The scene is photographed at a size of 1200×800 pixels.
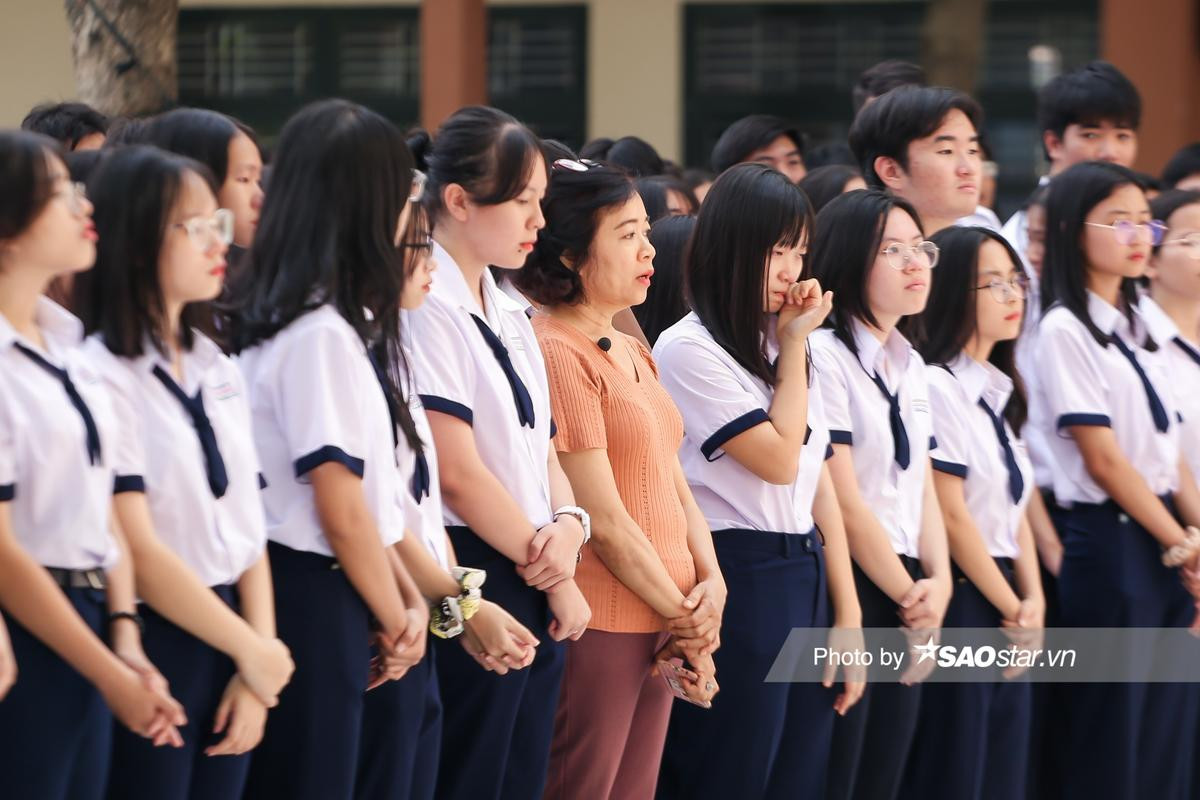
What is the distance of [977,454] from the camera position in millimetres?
4223

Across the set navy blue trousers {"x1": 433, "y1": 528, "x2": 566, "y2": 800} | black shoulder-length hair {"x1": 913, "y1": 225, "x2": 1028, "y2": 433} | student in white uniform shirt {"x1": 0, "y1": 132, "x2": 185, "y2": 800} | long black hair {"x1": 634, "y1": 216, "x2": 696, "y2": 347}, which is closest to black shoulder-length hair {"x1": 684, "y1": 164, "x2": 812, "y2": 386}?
long black hair {"x1": 634, "y1": 216, "x2": 696, "y2": 347}

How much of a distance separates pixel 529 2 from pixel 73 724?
7431 mm

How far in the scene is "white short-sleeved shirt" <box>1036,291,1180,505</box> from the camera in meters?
4.54

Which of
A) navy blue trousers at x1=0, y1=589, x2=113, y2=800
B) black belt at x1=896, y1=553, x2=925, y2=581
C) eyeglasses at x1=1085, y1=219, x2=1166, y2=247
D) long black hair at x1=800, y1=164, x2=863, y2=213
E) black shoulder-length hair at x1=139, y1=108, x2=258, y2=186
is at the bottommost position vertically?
black belt at x1=896, y1=553, x2=925, y2=581

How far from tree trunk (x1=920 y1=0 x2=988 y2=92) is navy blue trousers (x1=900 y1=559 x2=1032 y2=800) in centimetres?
494

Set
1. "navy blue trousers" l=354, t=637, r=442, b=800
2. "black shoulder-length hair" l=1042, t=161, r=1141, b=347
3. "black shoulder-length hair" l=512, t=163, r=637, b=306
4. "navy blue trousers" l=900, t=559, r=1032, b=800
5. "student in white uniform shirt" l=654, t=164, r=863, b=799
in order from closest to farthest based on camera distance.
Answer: "navy blue trousers" l=354, t=637, r=442, b=800, "black shoulder-length hair" l=512, t=163, r=637, b=306, "student in white uniform shirt" l=654, t=164, r=863, b=799, "navy blue trousers" l=900, t=559, r=1032, b=800, "black shoulder-length hair" l=1042, t=161, r=1141, b=347

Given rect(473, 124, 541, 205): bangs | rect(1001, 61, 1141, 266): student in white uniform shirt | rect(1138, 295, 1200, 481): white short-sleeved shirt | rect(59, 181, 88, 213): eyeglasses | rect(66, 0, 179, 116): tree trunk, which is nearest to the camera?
rect(59, 181, 88, 213): eyeglasses

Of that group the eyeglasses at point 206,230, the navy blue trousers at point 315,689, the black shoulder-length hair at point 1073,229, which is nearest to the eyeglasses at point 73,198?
the eyeglasses at point 206,230

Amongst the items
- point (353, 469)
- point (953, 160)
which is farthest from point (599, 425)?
point (953, 160)

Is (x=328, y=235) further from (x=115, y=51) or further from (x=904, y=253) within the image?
(x=115, y=51)

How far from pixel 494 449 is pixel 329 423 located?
493 mm

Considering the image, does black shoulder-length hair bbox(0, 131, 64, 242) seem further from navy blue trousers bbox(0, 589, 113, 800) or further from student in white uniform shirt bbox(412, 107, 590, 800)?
student in white uniform shirt bbox(412, 107, 590, 800)

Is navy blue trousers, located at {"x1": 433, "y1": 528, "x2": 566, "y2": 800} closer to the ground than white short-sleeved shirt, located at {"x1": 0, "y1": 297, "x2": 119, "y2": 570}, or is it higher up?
closer to the ground

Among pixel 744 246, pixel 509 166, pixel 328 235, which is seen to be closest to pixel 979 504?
pixel 744 246
